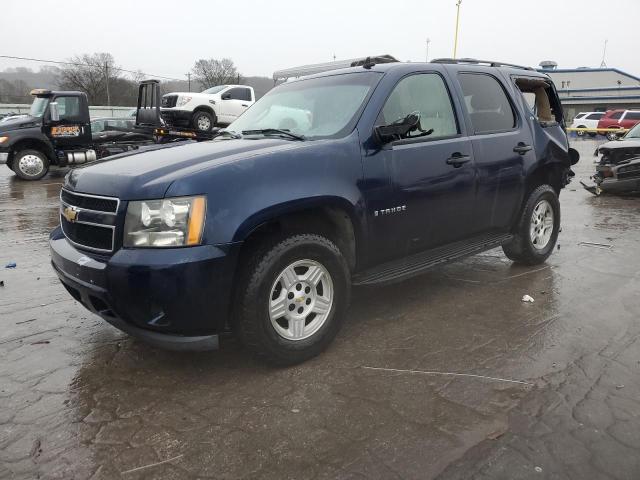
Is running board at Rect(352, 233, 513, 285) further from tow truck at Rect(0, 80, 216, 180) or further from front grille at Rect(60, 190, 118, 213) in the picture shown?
tow truck at Rect(0, 80, 216, 180)

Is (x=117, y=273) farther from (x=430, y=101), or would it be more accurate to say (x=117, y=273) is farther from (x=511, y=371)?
(x=430, y=101)

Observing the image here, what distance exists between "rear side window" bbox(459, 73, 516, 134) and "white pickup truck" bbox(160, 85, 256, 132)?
12099 millimetres

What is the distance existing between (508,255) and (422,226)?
1938 millimetres

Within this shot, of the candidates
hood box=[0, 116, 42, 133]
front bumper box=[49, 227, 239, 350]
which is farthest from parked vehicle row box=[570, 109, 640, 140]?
front bumper box=[49, 227, 239, 350]

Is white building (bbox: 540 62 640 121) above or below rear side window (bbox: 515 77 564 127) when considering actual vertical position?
above

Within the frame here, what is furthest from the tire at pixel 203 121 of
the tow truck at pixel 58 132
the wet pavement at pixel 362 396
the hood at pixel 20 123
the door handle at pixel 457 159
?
the door handle at pixel 457 159

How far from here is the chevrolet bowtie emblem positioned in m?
3.15

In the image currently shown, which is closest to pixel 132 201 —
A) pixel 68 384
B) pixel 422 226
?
pixel 68 384

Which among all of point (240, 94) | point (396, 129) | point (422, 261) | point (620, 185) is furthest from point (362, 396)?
point (240, 94)

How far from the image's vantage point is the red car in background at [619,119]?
30.8 m

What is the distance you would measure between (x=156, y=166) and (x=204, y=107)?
14.9 metres

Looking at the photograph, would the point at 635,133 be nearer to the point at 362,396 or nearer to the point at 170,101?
the point at 362,396

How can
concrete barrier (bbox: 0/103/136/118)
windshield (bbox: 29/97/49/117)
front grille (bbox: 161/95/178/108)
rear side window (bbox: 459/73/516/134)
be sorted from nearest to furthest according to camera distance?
rear side window (bbox: 459/73/516/134), windshield (bbox: 29/97/49/117), front grille (bbox: 161/95/178/108), concrete barrier (bbox: 0/103/136/118)

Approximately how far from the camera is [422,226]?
3891 millimetres
